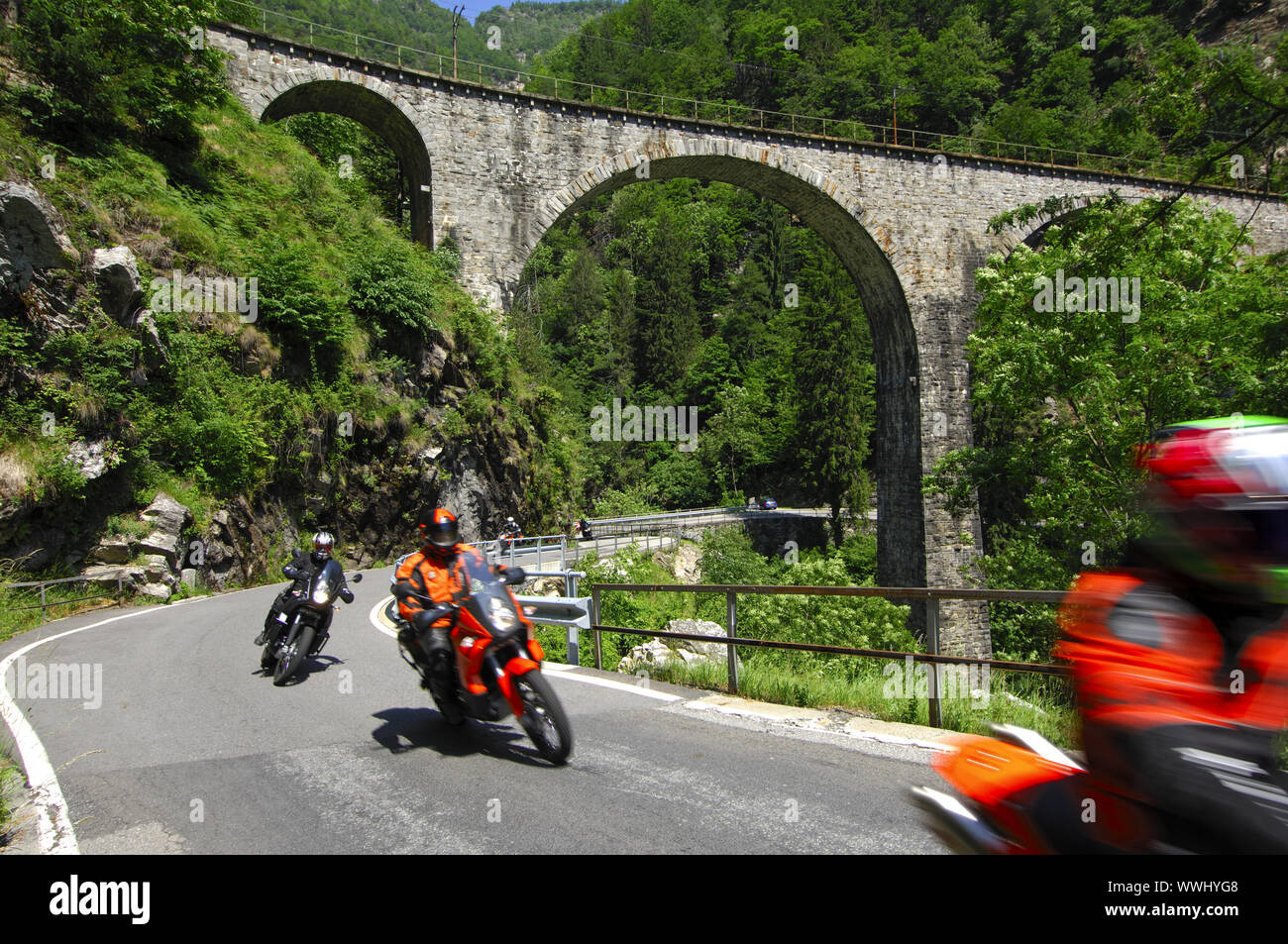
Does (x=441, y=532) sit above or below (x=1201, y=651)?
above

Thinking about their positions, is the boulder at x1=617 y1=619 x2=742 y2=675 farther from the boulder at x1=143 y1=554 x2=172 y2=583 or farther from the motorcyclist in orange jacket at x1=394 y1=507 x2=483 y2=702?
the boulder at x1=143 y1=554 x2=172 y2=583

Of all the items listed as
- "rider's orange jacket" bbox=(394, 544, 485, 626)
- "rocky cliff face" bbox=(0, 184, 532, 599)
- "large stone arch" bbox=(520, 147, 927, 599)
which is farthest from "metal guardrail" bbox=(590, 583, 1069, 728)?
"large stone arch" bbox=(520, 147, 927, 599)

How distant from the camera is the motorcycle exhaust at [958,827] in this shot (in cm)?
224

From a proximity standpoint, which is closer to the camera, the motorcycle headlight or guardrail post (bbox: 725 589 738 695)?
the motorcycle headlight

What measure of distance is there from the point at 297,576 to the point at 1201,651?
7.62 meters

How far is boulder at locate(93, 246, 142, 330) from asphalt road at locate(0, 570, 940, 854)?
10427 millimetres

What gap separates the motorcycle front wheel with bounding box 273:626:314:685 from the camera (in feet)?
23.3

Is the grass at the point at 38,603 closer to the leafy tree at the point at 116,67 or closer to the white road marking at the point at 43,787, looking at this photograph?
the white road marking at the point at 43,787

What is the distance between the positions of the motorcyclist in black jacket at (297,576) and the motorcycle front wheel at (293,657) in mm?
317

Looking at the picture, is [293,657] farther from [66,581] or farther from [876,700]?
[66,581]

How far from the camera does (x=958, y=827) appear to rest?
7.72 feet

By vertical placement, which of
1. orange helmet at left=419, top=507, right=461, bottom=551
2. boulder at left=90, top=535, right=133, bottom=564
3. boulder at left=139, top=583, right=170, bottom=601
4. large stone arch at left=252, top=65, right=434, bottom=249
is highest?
large stone arch at left=252, top=65, right=434, bottom=249

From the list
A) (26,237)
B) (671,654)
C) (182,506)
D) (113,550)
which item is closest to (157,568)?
(113,550)
